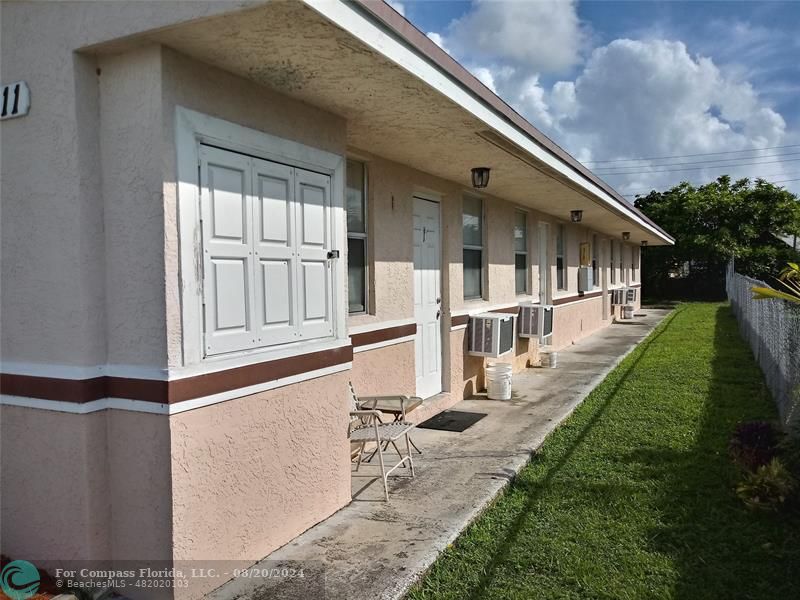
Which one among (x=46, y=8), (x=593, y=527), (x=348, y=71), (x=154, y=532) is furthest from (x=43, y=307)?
(x=593, y=527)

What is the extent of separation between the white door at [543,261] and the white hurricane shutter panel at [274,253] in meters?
8.10

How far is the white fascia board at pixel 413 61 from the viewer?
2715mm

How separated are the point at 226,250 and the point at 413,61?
1.48 meters

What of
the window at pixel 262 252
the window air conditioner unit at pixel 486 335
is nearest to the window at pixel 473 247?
the window air conditioner unit at pixel 486 335

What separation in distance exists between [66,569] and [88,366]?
108 centimetres

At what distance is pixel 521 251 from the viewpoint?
10.0m

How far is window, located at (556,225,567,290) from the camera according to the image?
12.3 m

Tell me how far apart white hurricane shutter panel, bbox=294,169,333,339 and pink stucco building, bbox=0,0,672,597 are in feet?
0.05

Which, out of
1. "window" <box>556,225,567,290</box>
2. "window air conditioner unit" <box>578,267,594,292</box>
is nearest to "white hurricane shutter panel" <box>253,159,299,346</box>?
"window" <box>556,225,567,290</box>

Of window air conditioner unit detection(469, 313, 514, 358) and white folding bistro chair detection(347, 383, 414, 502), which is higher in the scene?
window air conditioner unit detection(469, 313, 514, 358)

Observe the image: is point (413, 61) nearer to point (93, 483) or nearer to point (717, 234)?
point (93, 483)

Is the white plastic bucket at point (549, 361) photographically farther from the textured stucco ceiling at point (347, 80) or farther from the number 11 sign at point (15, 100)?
the number 11 sign at point (15, 100)

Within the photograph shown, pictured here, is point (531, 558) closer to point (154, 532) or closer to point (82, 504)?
point (154, 532)

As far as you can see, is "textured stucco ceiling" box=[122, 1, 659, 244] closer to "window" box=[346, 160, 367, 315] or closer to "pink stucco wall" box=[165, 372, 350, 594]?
"window" box=[346, 160, 367, 315]
